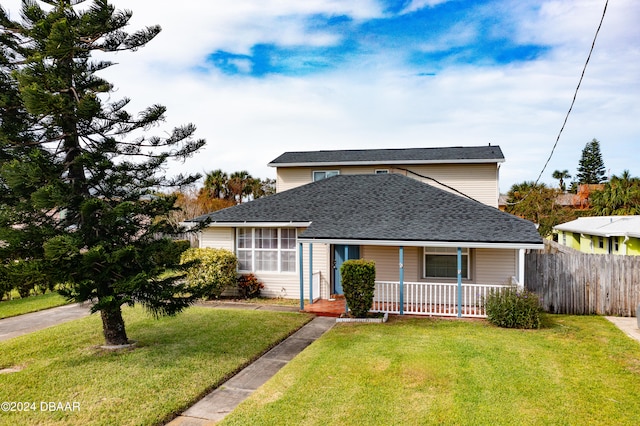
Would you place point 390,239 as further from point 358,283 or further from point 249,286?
point 249,286

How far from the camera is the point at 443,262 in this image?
13586 mm

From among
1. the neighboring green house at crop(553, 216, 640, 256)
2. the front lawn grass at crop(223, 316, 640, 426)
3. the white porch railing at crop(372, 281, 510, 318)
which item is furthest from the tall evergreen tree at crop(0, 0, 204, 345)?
the neighboring green house at crop(553, 216, 640, 256)

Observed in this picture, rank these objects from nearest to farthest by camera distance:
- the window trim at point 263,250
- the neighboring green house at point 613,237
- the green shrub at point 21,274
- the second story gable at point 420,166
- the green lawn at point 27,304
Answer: the green shrub at point 21,274, the green lawn at point 27,304, the window trim at point 263,250, the neighboring green house at point 613,237, the second story gable at point 420,166

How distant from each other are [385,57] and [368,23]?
2580 millimetres

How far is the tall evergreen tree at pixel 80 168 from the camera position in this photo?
7090mm

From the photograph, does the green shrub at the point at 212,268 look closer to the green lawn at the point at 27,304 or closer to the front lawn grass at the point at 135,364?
the front lawn grass at the point at 135,364

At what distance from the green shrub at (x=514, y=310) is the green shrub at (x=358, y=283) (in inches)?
134

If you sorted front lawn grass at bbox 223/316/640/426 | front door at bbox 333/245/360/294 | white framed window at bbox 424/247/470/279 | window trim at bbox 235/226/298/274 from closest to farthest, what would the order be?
front lawn grass at bbox 223/316/640/426 → white framed window at bbox 424/247/470/279 → front door at bbox 333/245/360/294 → window trim at bbox 235/226/298/274

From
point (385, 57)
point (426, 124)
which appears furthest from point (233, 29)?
point (426, 124)

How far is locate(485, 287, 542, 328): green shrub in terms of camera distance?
412 inches

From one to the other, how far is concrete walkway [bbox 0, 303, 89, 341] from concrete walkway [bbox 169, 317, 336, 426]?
5518mm

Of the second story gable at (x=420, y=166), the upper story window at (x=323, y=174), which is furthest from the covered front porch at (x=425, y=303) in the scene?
the upper story window at (x=323, y=174)

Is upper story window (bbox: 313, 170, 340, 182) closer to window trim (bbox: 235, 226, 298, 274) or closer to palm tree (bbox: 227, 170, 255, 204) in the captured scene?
window trim (bbox: 235, 226, 298, 274)

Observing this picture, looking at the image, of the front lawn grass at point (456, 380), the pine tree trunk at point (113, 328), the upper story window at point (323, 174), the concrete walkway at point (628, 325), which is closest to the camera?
the front lawn grass at point (456, 380)
